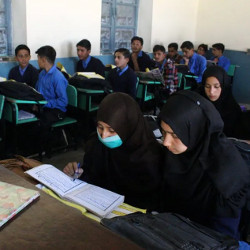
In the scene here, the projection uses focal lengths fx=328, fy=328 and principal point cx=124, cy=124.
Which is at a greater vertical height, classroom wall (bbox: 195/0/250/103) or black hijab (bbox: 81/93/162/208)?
classroom wall (bbox: 195/0/250/103)

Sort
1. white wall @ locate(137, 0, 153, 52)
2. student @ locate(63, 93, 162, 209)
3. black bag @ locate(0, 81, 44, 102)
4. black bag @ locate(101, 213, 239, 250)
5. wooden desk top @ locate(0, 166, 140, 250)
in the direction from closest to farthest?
1. wooden desk top @ locate(0, 166, 140, 250)
2. black bag @ locate(101, 213, 239, 250)
3. student @ locate(63, 93, 162, 209)
4. black bag @ locate(0, 81, 44, 102)
5. white wall @ locate(137, 0, 153, 52)

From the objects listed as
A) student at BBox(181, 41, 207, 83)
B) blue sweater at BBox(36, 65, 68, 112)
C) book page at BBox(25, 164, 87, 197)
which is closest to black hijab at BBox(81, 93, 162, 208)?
book page at BBox(25, 164, 87, 197)

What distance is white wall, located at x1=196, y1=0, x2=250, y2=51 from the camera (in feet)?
21.3

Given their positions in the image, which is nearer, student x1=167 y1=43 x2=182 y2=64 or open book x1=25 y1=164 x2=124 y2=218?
open book x1=25 y1=164 x2=124 y2=218

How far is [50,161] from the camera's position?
3318 millimetres

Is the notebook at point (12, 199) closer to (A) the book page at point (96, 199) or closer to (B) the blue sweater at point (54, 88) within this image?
(A) the book page at point (96, 199)

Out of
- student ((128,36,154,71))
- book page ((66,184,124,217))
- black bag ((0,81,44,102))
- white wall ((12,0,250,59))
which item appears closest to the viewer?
book page ((66,184,124,217))

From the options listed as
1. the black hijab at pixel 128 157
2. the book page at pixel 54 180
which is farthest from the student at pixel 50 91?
the book page at pixel 54 180

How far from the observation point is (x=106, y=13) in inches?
211

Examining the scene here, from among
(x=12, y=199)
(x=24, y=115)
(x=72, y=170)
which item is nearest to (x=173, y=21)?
(x=24, y=115)

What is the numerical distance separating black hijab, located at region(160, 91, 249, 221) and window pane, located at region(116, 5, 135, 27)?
450cm

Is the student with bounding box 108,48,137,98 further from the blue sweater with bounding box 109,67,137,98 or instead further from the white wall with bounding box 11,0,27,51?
the white wall with bounding box 11,0,27,51

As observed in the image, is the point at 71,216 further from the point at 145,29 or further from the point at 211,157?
the point at 145,29

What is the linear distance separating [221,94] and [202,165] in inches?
63.7
